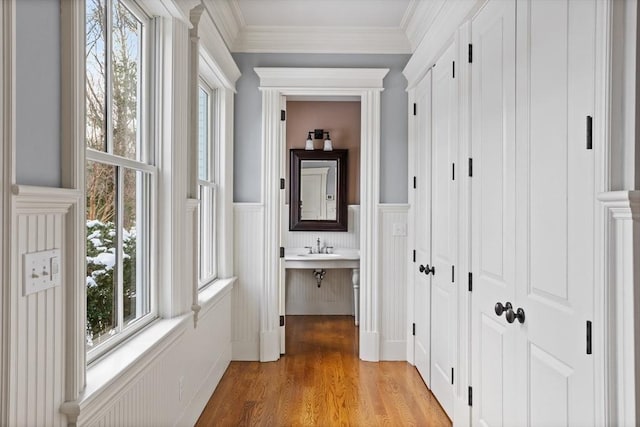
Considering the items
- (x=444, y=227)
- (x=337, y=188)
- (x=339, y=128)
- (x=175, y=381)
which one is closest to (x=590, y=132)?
(x=444, y=227)

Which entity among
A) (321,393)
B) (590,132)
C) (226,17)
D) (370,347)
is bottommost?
(321,393)

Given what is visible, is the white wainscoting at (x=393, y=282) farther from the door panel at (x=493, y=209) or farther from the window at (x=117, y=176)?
the window at (x=117, y=176)

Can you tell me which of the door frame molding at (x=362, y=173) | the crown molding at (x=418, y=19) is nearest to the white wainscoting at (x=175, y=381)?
the door frame molding at (x=362, y=173)

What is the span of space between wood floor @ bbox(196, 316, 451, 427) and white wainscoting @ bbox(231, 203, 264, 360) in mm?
151

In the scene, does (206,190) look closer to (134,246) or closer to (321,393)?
(134,246)

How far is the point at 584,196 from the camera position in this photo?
4.30 feet

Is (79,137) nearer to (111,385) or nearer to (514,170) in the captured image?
(111,385)

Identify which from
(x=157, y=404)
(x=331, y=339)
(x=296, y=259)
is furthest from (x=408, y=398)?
(x=296, y=259)

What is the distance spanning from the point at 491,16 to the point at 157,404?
93.7 inches

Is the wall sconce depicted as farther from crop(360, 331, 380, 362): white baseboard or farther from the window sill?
the window sill

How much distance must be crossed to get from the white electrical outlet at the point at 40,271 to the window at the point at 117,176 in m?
0.33

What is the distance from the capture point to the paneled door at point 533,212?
4.34ft

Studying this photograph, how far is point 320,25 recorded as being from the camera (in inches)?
135

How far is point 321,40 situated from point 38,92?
2784mm
